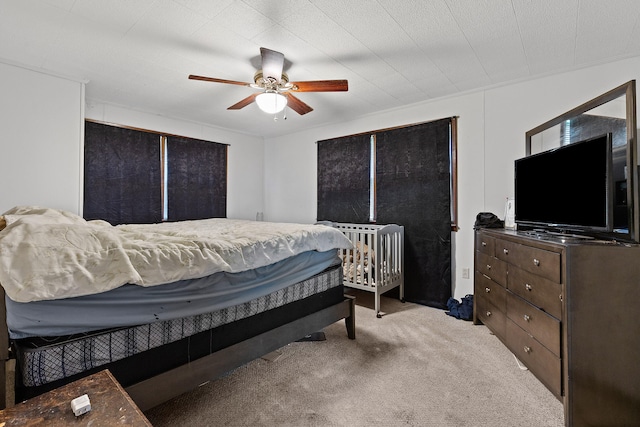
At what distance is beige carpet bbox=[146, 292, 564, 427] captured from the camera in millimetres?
1559

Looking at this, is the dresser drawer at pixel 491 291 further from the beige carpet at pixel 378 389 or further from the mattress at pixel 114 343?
the mattress at pixel 114 343

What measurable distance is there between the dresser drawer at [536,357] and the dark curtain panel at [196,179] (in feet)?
12.7

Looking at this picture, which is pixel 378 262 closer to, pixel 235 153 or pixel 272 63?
pixel 272 63

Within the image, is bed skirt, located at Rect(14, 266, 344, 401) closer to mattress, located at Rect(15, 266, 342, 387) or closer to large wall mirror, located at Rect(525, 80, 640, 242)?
mattress, located at Rect(15, 266, 342, 387)

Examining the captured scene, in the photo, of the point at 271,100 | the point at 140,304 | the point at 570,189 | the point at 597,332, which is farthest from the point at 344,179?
the point at 140,304

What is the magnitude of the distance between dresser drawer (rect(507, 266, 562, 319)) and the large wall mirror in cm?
50

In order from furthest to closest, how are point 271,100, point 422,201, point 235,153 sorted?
point 235,153, point 422,201, point 271,100

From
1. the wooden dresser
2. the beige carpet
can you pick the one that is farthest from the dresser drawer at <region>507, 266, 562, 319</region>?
the beige carpet

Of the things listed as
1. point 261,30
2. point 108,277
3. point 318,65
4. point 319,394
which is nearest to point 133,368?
point 108,277

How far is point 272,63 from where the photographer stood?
2240 millimetres

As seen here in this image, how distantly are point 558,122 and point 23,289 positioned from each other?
337cm

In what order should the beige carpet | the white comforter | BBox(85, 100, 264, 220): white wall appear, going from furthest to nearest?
BBox(85, 100, 264, 220): white wall < the beige carpet < the white comforter

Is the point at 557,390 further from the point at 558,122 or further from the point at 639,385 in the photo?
the point at 558,122

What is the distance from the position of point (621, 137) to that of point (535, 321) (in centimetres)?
124
